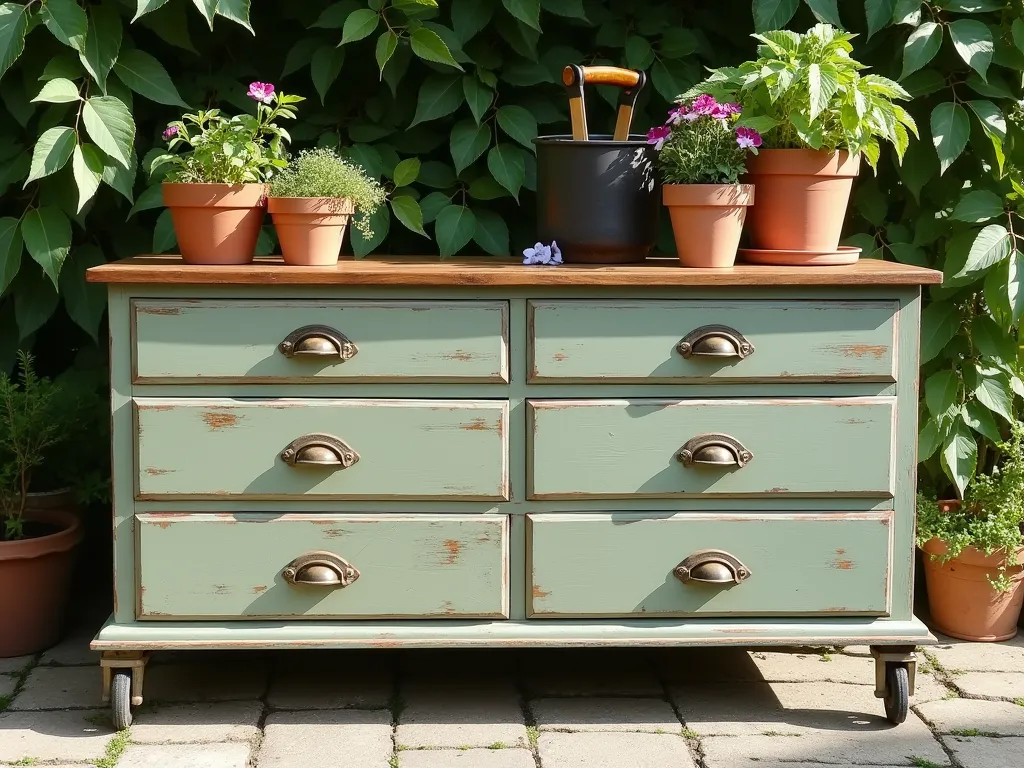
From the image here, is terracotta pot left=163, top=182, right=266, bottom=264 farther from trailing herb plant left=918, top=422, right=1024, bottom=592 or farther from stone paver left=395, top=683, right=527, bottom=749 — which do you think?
trailing herb plant left=918, top=422, right=1024, bottom=592

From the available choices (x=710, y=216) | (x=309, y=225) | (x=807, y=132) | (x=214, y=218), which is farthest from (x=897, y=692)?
Answer: (x=214, y=218)

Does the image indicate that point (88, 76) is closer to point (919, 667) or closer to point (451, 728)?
point (451, 728)

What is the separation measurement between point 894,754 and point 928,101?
1.48m

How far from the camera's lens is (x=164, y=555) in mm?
2480

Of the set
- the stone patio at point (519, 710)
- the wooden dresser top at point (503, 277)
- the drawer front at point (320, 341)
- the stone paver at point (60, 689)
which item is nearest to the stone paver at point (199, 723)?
the stone patio at point (519, 710)

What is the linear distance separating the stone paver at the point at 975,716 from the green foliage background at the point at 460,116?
0.54 meters

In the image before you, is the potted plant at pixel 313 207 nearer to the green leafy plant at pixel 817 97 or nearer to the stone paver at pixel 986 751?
the green leafy plant at pixel 817 97

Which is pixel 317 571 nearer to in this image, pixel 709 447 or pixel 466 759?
pixel 466 759

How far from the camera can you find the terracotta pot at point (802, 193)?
2.57 meters

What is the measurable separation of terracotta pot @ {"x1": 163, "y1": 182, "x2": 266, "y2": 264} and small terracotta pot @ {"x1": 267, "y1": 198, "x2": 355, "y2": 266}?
53 millimetres

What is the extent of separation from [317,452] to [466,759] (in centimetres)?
64

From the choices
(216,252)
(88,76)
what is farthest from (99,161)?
(216,252)

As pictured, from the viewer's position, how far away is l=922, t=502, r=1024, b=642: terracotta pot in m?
3.01

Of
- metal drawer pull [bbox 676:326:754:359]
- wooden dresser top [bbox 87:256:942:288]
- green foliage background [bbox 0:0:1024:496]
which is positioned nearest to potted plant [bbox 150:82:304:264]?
wooden dresser top [bbox 87:256:942:288]
